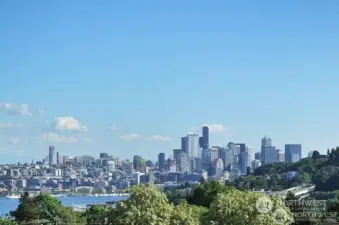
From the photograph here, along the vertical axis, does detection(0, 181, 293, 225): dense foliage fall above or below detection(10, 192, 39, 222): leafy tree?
above

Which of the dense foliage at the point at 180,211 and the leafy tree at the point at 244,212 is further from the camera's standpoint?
the leafy tree at the point at 244,212

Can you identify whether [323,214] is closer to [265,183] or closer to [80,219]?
[80,219]

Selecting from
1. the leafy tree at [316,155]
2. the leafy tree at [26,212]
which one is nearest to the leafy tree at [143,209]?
the leafy tree at [26,212]

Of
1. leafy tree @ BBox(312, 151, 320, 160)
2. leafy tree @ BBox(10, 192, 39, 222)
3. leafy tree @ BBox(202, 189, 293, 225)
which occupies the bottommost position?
leafy tree @ BBox(10, 192, 39, 222)

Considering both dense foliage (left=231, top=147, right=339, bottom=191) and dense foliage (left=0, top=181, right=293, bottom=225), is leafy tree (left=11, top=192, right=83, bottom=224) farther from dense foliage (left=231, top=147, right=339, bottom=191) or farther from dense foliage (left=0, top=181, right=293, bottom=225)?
dense foliage (left=231, top=147, right=339, bottom=191)

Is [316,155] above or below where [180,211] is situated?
above

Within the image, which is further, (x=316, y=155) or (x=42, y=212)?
(x=316, y=155)

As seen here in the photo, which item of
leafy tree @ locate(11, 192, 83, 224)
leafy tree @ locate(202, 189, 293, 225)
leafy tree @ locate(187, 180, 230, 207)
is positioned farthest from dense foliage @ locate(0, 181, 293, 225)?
leafy tree @ locate(187, 180, 230, 207)

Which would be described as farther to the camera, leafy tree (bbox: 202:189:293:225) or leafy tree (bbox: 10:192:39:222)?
leafy tree (bbox: 10:192:39:222)

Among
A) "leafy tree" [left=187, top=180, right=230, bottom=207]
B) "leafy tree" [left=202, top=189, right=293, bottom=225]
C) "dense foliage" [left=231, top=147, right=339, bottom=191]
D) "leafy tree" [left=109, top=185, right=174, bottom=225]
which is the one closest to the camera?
"leafy tree" [left=109, top=185, right=174, bottom=225]

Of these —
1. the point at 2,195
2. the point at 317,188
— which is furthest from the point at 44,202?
the point at 2,195

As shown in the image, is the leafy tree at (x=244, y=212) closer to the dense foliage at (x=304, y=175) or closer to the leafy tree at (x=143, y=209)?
the leafy tree at (x=143, y=209)

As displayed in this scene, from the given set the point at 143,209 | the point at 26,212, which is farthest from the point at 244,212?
the point at 26,212

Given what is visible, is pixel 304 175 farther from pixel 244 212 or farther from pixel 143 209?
pixel 143 209
